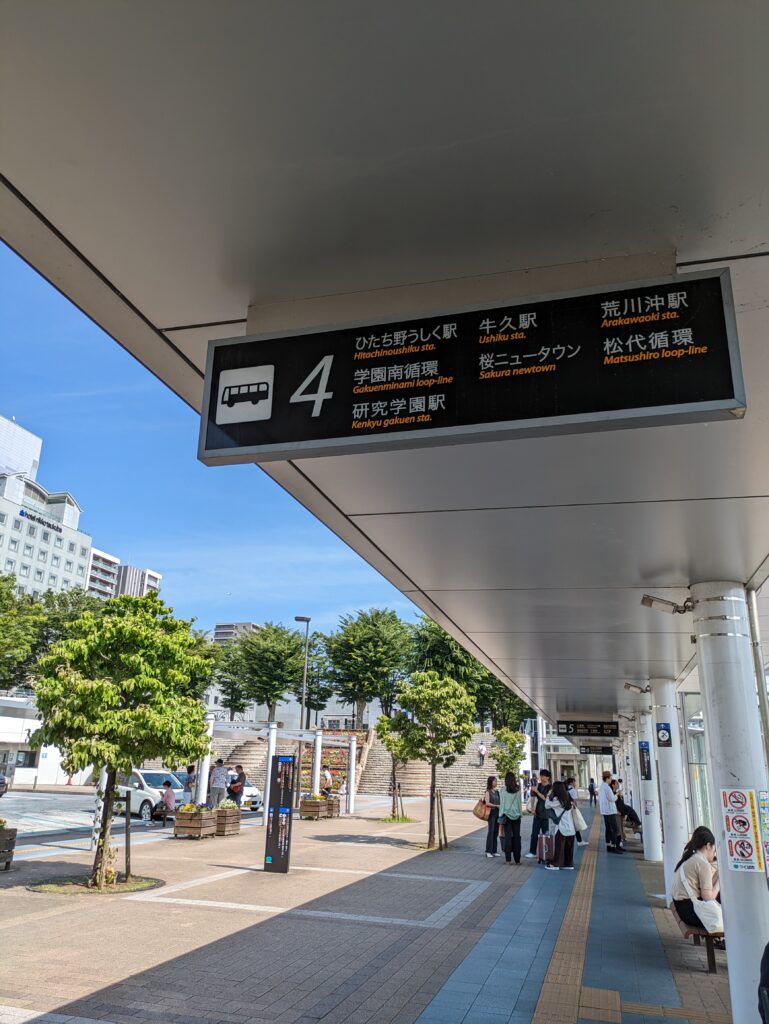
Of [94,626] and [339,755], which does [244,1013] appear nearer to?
[94,626]

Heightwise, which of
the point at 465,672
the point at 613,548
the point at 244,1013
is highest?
the point at 465,672

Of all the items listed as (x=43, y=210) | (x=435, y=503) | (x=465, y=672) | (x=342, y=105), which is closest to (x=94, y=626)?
(x=435, y=503)

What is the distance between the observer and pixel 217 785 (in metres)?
20.5

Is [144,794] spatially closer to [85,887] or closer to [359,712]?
[85,887]

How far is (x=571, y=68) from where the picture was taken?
2145 mm

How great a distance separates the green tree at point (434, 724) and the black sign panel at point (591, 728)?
6.52 meters

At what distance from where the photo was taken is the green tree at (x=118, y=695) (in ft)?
33.9

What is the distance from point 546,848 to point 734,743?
10020 mm

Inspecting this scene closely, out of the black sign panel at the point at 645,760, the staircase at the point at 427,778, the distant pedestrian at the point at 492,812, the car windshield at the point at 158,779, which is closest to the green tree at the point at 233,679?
A: the staircase at the point at 427,778

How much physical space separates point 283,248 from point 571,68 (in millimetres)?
1273

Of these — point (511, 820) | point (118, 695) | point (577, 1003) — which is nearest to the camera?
point (577, 1003)

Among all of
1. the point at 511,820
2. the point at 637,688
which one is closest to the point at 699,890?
the point at 637,688

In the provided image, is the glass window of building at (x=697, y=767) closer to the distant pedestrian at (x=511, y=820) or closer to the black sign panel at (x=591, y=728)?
the distant pedestrian at (x=511, y=820)

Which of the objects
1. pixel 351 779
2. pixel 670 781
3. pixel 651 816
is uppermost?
pixel 670 781
